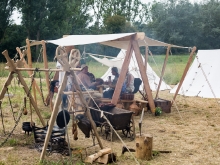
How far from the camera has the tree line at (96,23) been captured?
26312mm

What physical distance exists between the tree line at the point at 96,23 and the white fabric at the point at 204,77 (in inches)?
627

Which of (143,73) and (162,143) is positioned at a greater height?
(143,73)

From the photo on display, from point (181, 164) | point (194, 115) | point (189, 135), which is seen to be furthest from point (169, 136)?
point (194, 115)

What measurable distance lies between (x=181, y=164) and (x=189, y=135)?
1.72 m

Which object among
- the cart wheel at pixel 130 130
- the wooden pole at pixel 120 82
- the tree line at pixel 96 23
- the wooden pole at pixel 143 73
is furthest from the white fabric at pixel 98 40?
the tree line at pixel 96 23

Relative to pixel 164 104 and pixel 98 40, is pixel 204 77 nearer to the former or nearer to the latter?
pixel 164 104

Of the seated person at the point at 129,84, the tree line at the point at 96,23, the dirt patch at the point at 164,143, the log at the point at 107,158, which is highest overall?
the tree line at the point at 96,23

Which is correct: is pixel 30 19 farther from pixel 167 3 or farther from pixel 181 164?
pixel 181 164

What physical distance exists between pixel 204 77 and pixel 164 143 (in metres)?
6.49

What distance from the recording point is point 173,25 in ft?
99.3

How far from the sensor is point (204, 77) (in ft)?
36.4

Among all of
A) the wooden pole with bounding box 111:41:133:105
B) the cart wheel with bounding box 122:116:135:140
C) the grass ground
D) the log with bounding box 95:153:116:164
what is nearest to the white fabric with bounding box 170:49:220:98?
the grass ground

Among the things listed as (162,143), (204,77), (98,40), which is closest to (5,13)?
(204,77)

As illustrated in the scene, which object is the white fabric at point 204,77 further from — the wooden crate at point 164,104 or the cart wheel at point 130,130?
the cart wheel at point 130,130
